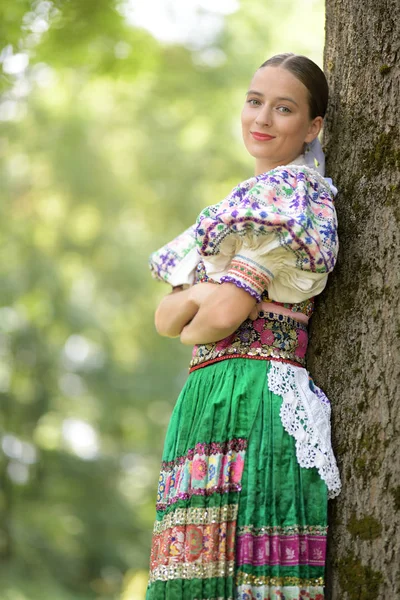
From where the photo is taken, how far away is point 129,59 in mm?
5875

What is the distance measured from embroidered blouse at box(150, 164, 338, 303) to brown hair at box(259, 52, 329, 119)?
27cm

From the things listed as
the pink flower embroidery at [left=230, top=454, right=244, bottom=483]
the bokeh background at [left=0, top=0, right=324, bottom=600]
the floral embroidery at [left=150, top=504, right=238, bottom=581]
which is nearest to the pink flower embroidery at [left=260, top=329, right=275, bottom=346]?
the pink flower embroidery at [left=230, top=454, right=244, bottom=483]

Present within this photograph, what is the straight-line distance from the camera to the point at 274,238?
2232 mm

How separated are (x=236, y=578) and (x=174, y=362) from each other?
34.4ft

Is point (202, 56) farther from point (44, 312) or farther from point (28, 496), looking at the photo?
point (28, 496)

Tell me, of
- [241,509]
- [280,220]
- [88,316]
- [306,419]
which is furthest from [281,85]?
[88,316]

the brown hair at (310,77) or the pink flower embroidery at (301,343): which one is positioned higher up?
the brown hair at (310,77)

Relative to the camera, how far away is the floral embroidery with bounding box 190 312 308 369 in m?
2.36

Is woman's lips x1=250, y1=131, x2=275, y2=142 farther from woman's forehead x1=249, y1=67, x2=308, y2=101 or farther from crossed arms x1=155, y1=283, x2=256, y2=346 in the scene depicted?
crossed arms x1=155, y1=283, x2=256, y2=346

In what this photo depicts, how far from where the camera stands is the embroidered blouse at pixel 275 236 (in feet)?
7.25

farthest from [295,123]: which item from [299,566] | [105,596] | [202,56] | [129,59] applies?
[105,596]

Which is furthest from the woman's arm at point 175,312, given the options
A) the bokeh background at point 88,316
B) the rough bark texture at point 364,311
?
the bokeh background at point 88,316

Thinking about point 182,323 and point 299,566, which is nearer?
point 299,566

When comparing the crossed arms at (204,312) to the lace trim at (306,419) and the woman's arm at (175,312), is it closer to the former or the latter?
the woman's arm at (175,312)
